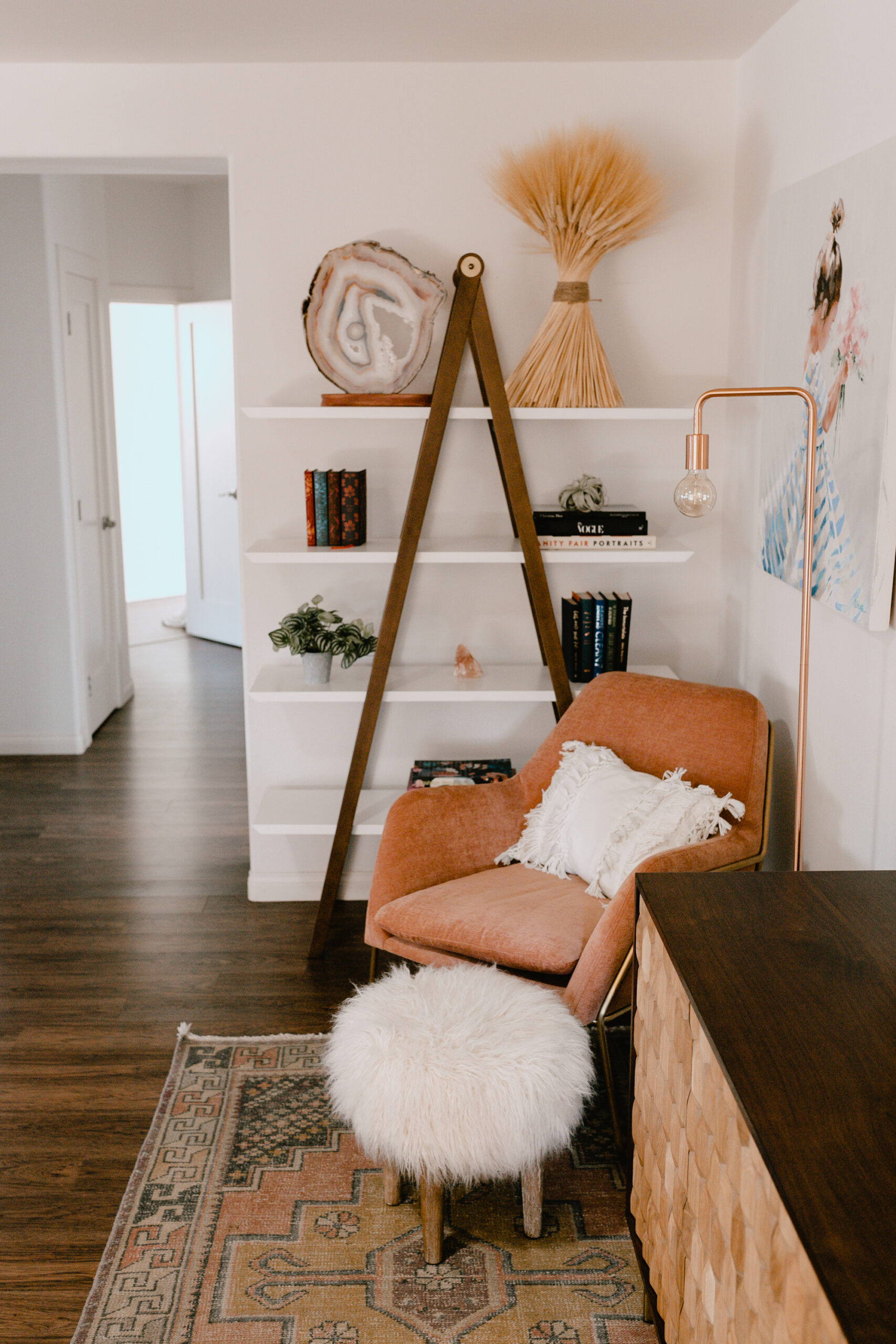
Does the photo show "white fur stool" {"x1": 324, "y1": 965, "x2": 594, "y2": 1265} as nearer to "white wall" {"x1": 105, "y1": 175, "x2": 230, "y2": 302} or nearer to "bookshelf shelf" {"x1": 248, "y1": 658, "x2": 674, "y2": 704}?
"bookshelf shelf" {"x1": 248, "y1": 658, "x2": 674, "y2": 704}

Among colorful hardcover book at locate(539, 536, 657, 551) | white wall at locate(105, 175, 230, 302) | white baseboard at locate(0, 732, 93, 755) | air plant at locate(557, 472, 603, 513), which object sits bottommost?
white baseboard at locate(0, 732, 93, 755)

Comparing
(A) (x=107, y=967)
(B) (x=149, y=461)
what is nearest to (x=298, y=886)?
(A) (x=107, y=967)

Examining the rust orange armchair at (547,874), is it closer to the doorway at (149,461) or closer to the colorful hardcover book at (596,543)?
the colorful hardcover book at (596,543)

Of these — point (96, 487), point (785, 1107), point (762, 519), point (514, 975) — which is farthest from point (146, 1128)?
point (96, 487)

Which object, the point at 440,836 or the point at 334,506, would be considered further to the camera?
the point at 334,506

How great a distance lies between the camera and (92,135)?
307 cm

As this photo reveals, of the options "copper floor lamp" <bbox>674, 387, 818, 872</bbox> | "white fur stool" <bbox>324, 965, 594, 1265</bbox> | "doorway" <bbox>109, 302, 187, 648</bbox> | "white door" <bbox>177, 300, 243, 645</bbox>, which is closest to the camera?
A: "white fur stool" <bbox>324, 965, 594, 1265</bbox>

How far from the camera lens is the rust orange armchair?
2.22 metres

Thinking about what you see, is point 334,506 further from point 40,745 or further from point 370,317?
point 40,745

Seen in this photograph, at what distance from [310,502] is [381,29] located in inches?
45.5

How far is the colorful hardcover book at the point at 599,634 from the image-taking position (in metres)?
3.09

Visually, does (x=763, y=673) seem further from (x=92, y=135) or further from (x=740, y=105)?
(x=92, y=135)

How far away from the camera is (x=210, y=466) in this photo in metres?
6.78

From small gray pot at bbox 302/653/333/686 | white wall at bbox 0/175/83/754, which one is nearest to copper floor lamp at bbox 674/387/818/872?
small gray pot at bbox 302/653/333/686
